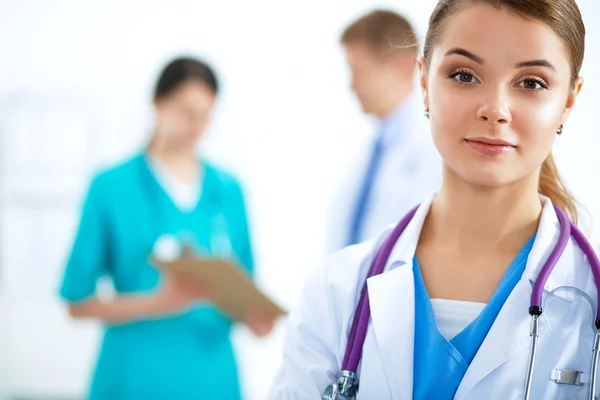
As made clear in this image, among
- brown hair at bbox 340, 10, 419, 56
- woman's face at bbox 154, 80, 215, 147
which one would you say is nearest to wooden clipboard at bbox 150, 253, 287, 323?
woman's face at bbox 154, 80, 215, 147

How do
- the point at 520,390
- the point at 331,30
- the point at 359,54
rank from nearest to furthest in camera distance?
1. the point at 520,390
2. the point at 359,54
3. the point at 331,30

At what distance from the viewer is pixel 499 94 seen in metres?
0.87

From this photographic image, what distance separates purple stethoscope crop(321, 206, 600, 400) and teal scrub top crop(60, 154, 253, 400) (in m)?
1.29

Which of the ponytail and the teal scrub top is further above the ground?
the ponytail

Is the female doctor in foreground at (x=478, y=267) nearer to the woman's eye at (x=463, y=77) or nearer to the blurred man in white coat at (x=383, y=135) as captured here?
the woman's eye at (x=463, y=77)

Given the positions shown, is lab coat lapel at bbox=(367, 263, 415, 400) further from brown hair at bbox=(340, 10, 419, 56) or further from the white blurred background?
the white blurred background

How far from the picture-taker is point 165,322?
2180 mm

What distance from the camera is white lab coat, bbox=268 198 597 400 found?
87cm

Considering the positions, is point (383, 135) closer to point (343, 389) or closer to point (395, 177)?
point (395, 177)

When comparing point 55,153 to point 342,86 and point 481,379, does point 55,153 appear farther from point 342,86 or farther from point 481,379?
point 481,379

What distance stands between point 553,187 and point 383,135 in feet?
3.03

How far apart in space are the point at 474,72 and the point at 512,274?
247 mm

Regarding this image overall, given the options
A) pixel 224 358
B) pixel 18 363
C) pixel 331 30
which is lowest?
pixel 18 363

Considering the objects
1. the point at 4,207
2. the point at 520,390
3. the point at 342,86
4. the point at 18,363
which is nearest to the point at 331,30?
the point at 342,86
